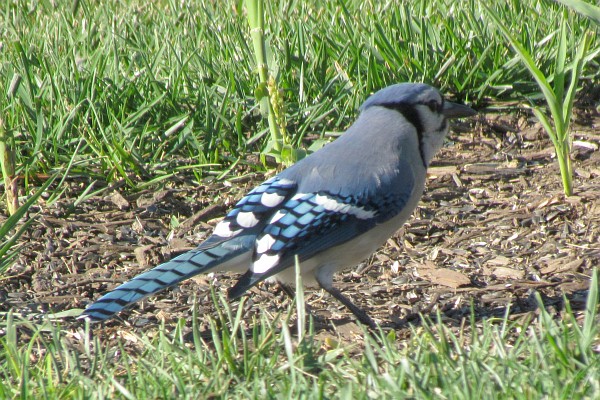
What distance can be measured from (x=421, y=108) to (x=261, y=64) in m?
0.80

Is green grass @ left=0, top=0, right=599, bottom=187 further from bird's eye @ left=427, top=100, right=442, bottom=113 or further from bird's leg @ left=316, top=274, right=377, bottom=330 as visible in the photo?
bird's leg @ left=316, top=274, right=377, bottom=330

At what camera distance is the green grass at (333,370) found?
2703 millimetres

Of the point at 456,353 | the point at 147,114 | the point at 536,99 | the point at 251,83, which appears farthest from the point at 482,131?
the point at 456,353

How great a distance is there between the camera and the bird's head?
4301mm

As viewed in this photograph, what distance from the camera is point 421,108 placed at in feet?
14.2

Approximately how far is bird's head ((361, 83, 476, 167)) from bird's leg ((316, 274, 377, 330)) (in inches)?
28.3

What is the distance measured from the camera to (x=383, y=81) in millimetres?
5465

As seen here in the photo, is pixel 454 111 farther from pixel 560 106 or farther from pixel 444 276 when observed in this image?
pixel 444 276

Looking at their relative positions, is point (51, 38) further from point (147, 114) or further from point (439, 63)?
point (439, 63)

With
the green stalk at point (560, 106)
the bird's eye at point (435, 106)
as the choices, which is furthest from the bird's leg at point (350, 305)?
the green stalk at point (560, 106)

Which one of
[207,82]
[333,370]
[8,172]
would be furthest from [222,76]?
[333,370]

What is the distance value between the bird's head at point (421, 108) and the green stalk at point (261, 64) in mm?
507

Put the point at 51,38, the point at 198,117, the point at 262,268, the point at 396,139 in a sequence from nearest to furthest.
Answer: the point at 262,268 → the point at 396,139 → the point at 198,117 → the point at 51,38

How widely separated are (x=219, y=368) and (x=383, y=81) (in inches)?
111
